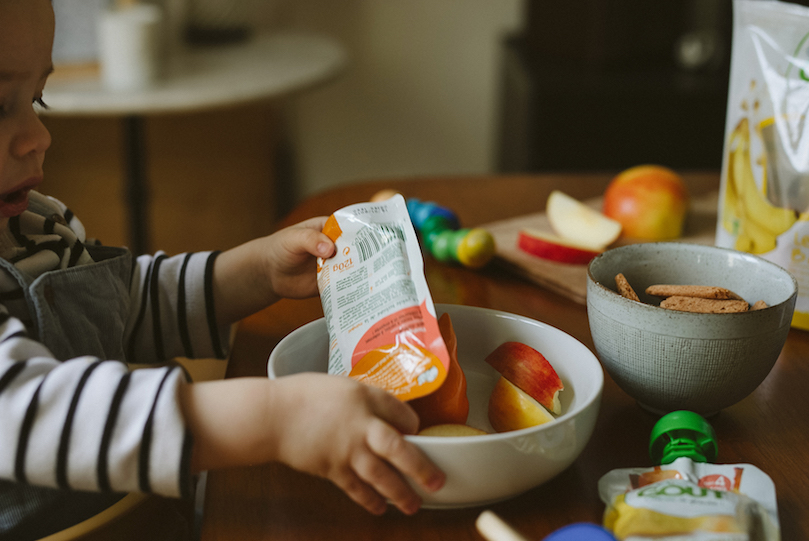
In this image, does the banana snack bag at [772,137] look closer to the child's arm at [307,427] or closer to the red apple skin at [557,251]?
the red apple skin at [557,251]

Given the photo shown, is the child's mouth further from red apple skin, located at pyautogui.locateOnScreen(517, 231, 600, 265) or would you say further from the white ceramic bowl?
red apple skin, located at pyautogui.locateOnScreen(517, 231, 600, 265)

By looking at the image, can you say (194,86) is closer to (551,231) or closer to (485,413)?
(551,231)

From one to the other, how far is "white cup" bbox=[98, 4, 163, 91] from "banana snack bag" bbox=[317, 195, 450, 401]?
1.23 meters

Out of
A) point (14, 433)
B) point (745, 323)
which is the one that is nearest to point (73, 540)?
point (14, 433)

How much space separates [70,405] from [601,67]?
1744 mm

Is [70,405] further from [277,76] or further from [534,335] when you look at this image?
[277,76]

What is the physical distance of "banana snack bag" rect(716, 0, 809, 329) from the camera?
642 millimetres

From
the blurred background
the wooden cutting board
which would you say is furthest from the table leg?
the wooden cutting board

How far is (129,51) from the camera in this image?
1611 mm

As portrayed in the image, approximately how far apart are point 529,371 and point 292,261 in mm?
253

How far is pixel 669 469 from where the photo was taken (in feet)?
1.45

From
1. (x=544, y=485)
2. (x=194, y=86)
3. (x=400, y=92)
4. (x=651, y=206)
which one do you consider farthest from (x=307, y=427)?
(x=400, y=92)

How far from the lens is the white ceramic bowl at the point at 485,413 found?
40 cm

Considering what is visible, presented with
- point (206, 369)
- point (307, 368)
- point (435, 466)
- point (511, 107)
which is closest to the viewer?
point (435, 466)
